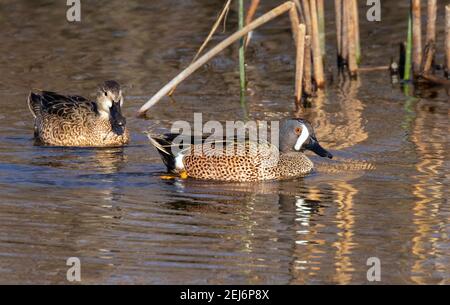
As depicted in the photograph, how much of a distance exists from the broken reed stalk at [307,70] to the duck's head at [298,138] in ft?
7.60

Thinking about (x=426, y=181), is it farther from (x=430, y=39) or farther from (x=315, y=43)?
(x=430, y=39)

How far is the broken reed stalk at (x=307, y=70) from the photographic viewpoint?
1302 centimetres

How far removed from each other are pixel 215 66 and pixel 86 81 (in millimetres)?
1841

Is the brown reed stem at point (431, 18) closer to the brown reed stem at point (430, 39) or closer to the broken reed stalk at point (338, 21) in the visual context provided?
the brown reed stem at point (430, 39)

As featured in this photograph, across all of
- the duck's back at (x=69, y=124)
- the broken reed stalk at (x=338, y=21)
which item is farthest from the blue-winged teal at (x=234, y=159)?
the broken reed stalk at (x=338, y=21)

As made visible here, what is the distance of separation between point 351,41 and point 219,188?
15.1ft

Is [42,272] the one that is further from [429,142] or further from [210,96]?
[210,96]

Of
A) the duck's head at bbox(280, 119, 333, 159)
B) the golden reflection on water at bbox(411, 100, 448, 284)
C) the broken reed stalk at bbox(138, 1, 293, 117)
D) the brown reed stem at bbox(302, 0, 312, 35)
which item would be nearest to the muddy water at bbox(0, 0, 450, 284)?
the golden reflection on water at bbox(411, 100, 448, 284)

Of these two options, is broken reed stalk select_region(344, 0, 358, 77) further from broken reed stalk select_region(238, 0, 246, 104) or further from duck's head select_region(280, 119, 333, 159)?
duck's head select_region(280, 119, 333, 159)

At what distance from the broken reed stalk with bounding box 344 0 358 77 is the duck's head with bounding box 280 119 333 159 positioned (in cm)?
338

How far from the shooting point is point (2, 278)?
24.1 ft

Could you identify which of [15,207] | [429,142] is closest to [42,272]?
[15,207]

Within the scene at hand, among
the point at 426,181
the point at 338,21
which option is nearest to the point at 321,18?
the point at 338,21

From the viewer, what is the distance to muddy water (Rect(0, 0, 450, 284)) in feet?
25.2
